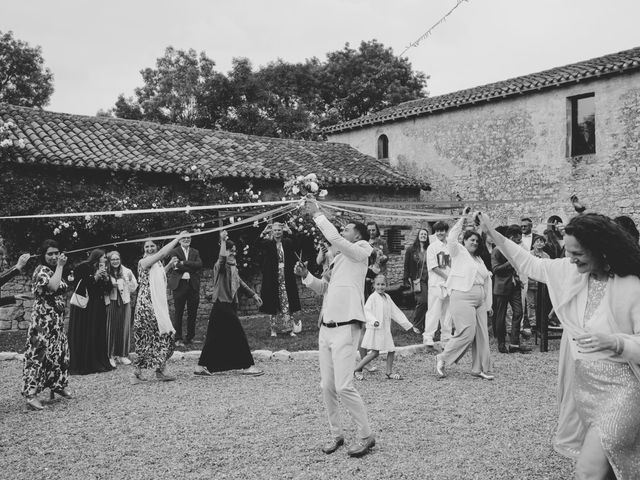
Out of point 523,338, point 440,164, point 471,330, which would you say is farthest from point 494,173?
point 471,330

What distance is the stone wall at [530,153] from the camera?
1695 cm

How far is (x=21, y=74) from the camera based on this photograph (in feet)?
102

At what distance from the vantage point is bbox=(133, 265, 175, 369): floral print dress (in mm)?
8234

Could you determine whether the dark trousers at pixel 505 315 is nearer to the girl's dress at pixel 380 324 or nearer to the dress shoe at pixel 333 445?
the girl's dress at pixel 380 324

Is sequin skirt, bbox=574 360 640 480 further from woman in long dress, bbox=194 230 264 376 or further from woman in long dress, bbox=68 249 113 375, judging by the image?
woman in long dress, bbox=68 249 113 375

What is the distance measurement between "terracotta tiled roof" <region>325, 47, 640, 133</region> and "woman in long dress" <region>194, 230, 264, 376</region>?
13.2 m

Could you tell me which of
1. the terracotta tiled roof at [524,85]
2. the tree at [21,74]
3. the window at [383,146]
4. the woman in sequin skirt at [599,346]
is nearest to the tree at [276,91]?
the tree at [21,74]

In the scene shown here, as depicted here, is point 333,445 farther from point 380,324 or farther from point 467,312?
point 467,312

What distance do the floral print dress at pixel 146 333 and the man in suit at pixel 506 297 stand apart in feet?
17.7

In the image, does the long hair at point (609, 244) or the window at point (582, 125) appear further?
the window at point (582, 125)

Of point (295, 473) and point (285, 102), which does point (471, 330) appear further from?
point (285, 102)

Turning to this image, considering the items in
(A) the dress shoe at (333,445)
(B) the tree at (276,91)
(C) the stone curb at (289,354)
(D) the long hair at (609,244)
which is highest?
(B) the tree at (276,91)

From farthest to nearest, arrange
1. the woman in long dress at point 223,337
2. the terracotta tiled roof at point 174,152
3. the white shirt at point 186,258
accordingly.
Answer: the terracotta tiled roof at point 174,152 → the white shirt at point 186,258 → the woman in long dress at point 223,337

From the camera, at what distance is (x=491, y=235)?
164 inches
